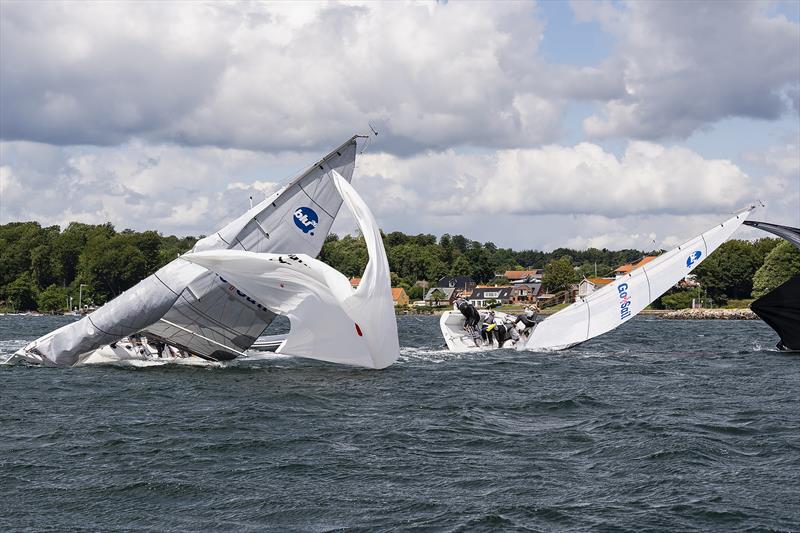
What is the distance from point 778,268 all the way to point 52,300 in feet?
247

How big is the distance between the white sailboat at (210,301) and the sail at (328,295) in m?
0.78

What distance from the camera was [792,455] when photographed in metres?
13.7

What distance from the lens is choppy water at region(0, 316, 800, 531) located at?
10977 millimetres

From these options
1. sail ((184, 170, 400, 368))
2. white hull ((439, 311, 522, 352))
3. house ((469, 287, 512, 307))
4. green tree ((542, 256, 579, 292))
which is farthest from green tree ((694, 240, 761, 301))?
sail ((184, 170, 400, 368))

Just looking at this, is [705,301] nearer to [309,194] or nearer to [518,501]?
[309,194]

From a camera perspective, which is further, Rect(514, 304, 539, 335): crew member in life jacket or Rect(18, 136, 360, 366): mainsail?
Answer: Rect(514, 304, 539, 335): crew member in life jacket

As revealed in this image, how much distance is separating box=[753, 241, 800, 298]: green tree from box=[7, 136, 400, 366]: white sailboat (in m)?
69.3

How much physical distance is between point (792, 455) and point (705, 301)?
90.0 m

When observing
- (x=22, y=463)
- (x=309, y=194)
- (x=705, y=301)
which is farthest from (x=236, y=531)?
(x=705, y=301)

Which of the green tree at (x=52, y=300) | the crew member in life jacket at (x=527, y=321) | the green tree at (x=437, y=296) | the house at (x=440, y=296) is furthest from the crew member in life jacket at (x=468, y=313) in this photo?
the green tree at (x=437, y=296)

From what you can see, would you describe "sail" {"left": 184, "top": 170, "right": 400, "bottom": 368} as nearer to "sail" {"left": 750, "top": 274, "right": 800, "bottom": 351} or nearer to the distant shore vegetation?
"sail" {"left": 750, "top": 274, "right": 800, "bottom": 351}

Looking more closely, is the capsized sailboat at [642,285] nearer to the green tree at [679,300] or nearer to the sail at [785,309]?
the sail at [785,309]

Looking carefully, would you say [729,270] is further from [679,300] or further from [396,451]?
[396,451]

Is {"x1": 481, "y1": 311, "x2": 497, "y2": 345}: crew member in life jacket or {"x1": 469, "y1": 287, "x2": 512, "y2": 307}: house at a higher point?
{"x1": 469, "y1": 287, "x2": 512, "y2": 307}: house
